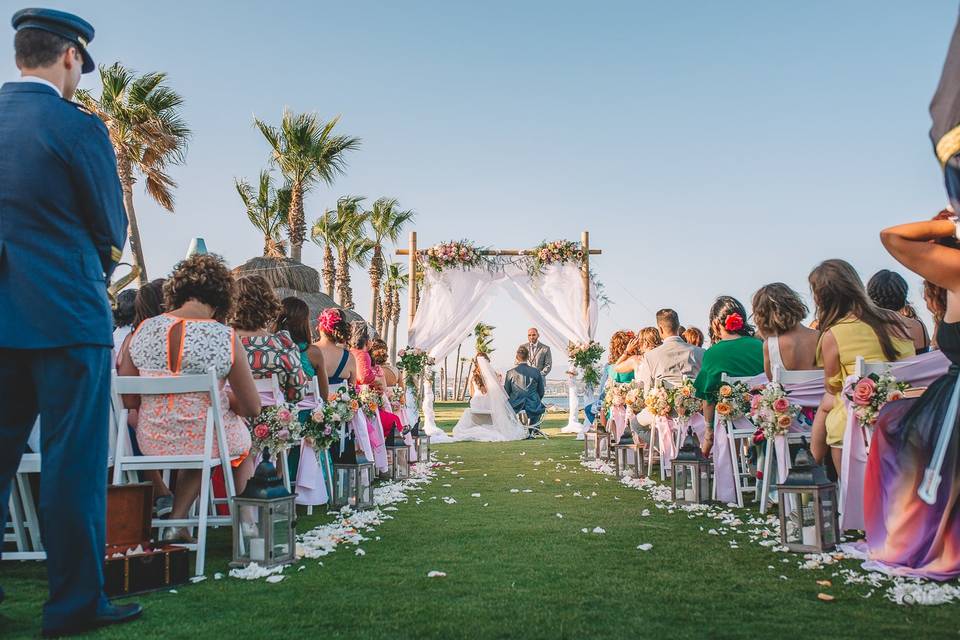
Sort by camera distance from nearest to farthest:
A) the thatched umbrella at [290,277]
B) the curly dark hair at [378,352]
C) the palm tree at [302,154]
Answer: the curly dark hair at [378,352], the thatched umbrella at [290,277], the palm tree at [302,154]

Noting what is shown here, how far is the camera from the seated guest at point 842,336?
3891 mm

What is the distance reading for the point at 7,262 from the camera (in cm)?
238

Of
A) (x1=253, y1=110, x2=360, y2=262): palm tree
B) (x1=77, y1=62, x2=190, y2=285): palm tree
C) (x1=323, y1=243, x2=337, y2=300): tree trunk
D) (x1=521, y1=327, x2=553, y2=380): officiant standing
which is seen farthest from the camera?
(x1=323, y1=243, x2=337, y2=300): tree trunk

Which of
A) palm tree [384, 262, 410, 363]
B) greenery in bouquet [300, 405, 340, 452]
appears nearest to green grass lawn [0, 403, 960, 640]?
greenery in bouquet [300, 405, 340, 452]

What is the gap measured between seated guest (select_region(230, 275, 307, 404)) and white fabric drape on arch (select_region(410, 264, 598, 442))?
29.0 feet

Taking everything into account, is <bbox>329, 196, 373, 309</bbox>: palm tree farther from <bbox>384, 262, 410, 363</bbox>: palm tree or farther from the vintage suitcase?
the vintage suitcase

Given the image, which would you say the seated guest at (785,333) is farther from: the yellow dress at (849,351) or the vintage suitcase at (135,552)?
the vintage suitcase at (135,552)

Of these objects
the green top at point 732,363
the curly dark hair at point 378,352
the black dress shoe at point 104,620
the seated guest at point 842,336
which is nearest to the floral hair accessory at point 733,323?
the green top at point 732,363

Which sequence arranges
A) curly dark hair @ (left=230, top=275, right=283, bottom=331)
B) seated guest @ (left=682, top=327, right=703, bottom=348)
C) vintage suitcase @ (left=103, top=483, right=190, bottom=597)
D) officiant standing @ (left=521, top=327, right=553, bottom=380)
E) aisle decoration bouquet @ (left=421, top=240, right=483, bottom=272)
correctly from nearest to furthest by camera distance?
vintage suitcase @ (left=103, top=483, right=190, bottom=597)
curly dark hair @ (left=230, top=275, right=283, bottom=331)
seated guest @ (left=682, top=327, right=703, bottom=348)
aisle decoration bouquet @ (left=421, top=240, right=483, bottom=272)
officiant standing @ (left=521, top=327, right=553, bottom=380)

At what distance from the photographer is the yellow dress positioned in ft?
12.7

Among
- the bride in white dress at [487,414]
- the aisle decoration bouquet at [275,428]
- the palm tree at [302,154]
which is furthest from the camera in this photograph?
the palm tree at [302,154]

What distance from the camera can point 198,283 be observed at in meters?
3.69

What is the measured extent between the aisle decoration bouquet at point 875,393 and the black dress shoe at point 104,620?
3267 millimetres

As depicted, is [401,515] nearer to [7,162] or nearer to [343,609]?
[343,609]
